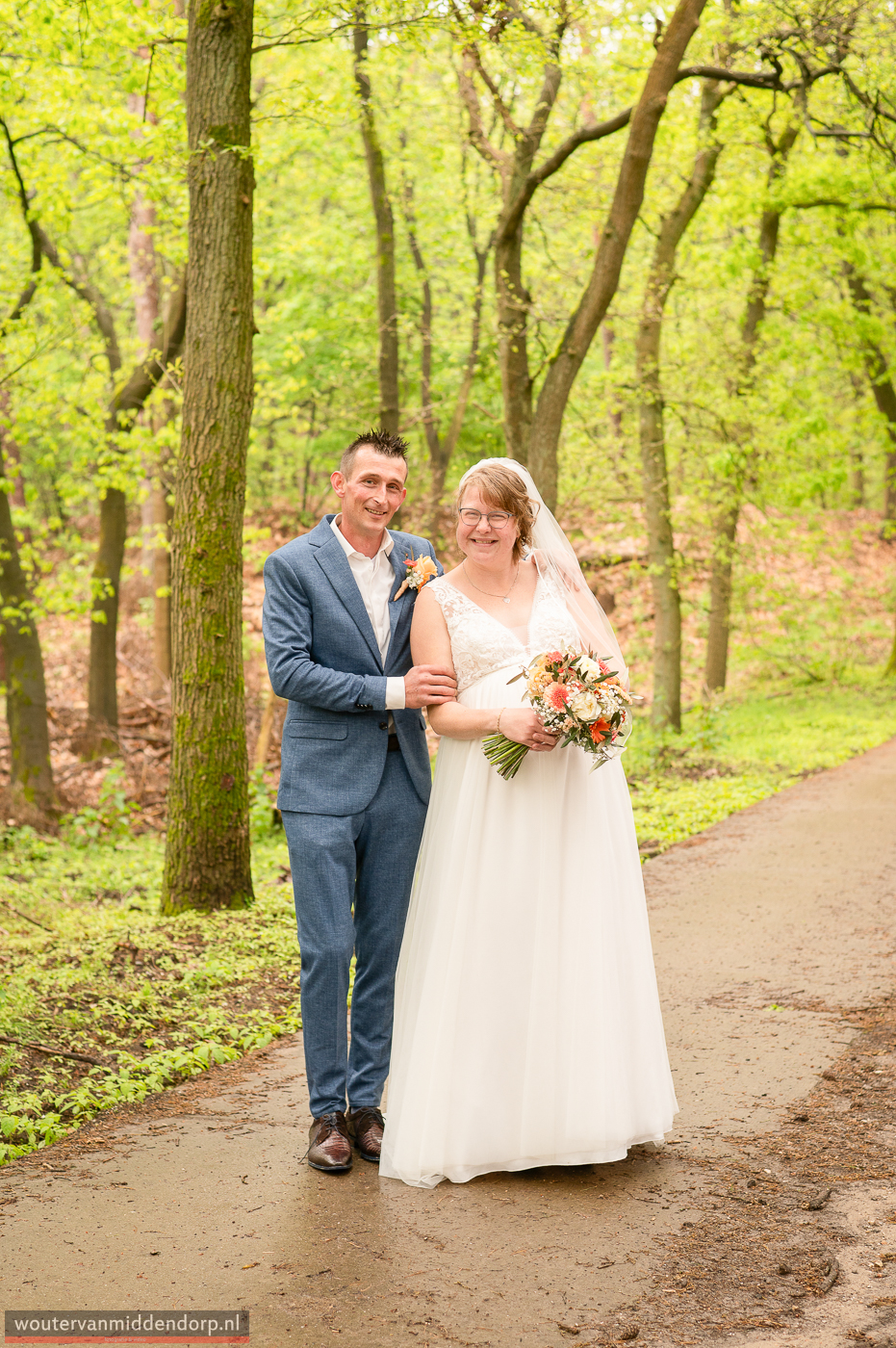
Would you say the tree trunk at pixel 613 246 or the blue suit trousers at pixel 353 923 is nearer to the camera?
the blue suit trousers at pixel 353 923

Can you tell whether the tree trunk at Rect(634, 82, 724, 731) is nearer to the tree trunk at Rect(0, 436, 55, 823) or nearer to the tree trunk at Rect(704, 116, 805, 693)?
the tree trunk at Rect(704, 116, 805, 693)

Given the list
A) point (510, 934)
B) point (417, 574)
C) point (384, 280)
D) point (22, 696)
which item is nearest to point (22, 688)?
point (22, 696)

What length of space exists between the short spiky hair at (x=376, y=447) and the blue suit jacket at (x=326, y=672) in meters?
0.27

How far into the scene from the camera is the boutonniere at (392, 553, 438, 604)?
4.28 metres

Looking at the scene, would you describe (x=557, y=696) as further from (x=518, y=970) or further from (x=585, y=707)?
(x=518, y=970)

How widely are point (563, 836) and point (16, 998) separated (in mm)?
3161

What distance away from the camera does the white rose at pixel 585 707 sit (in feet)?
12.5

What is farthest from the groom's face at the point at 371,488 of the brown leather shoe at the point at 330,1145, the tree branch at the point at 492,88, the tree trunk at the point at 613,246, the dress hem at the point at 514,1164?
the tree branch at the point at 492,88

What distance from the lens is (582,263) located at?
74.3 feet

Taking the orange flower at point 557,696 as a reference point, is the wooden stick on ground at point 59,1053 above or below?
below

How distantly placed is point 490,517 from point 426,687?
65 centimetres

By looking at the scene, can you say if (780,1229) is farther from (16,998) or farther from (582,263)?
(582,263)

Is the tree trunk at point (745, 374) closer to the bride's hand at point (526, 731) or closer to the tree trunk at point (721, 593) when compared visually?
the tree trunk at point (721, 593)

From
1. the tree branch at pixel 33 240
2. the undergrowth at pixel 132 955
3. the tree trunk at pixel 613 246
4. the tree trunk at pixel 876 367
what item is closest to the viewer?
the undergrowth at pixel 132 955
